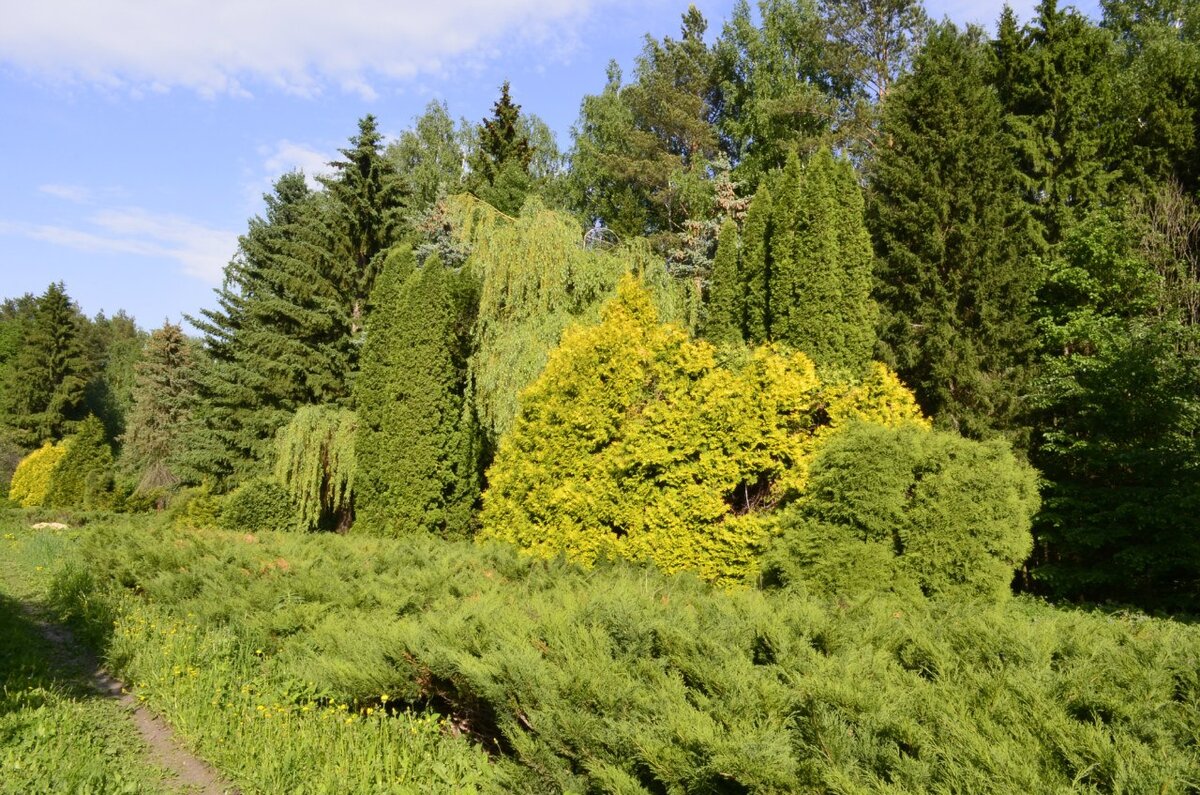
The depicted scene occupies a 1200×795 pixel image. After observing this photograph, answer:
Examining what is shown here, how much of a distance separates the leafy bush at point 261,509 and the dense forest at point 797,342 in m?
0.08

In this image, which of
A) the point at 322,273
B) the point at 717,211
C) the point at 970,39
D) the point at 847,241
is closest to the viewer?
the point at 847,241

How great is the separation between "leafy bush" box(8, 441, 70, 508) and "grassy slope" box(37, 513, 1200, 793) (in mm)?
26309

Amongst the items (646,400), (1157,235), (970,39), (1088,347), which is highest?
(970,39)

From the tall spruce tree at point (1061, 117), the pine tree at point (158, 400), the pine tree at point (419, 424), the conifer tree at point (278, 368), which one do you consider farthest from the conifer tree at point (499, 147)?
the pine tree at point (158, 400)

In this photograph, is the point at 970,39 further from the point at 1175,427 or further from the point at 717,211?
the point at 1175,427

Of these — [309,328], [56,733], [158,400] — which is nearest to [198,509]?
[309,328]

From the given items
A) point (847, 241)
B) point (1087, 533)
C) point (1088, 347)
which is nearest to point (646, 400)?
point (847, 241)

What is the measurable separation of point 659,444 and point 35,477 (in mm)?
30595

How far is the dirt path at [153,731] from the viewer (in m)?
4.34

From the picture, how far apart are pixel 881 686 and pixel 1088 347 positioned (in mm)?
15402

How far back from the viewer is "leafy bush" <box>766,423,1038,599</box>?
674 centimetres

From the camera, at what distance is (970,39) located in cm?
2336

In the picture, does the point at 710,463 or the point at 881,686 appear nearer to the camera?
the point at 881,686

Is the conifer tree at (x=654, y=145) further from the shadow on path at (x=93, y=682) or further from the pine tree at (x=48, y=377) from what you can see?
the pine tree at (x=48, y=377)
